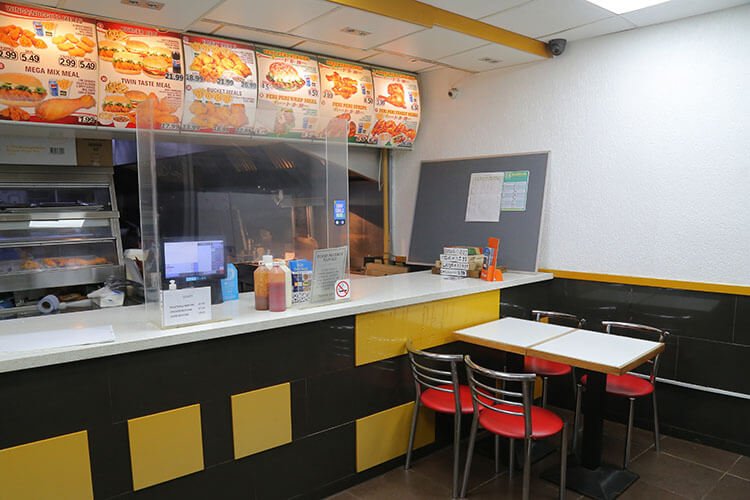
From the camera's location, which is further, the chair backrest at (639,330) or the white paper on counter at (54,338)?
the chair backrest at (639,330)

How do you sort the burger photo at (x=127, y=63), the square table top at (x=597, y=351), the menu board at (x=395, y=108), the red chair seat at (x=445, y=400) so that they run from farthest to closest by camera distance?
the menu board at (x=395, y=108)
the burger photo at (x=127, y=63)
the red chair seat at (x=445, y=400)
the square table top at (x=597, y=351)

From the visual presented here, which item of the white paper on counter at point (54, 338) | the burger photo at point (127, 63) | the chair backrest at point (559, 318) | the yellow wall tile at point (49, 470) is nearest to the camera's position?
the yellow wall tile at point (49, 470)

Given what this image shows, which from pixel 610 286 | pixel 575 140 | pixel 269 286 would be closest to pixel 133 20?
pixel 269 286

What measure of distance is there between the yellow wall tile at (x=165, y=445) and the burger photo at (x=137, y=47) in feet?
7.34

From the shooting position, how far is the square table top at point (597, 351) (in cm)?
252

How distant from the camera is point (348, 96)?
4.15 m

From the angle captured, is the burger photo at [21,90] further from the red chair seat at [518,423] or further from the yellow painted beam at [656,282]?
the yellow painted beam at [656,282]

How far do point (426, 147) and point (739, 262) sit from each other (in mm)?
2724

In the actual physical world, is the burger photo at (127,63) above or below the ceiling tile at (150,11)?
below

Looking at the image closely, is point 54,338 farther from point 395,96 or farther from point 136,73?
point 395,96

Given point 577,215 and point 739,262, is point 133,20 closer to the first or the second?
point 577,215

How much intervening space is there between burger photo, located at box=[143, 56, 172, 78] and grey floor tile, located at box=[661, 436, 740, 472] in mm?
4109

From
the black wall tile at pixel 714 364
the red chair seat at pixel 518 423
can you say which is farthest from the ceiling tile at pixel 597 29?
the red chair seat at pixel 518 423

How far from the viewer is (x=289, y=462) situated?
263cm
